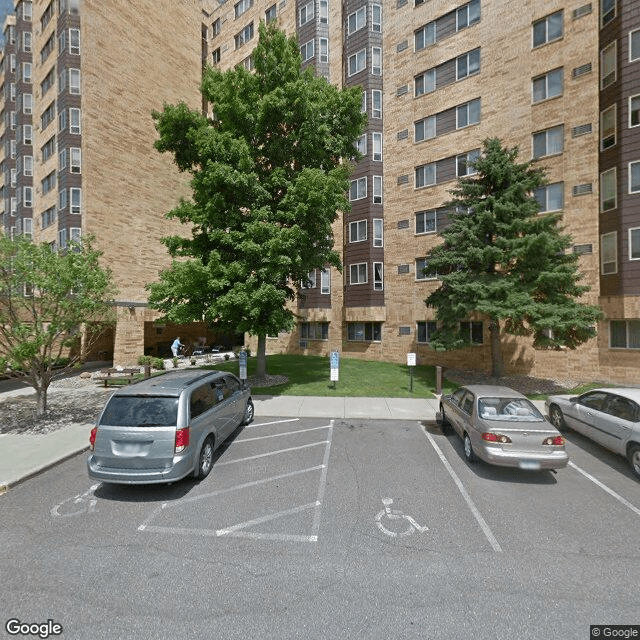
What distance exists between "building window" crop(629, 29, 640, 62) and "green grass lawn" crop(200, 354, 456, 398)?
16.5 metres

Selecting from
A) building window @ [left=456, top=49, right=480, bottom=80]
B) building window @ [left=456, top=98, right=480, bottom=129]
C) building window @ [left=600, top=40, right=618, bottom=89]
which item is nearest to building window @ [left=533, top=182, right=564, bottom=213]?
building window @ [left=600, top=40, right=618, bottom=89]

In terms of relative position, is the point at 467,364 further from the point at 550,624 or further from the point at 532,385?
the point at 550,624

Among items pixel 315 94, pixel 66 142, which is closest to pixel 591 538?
pixel 315 94

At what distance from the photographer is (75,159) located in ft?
75.3

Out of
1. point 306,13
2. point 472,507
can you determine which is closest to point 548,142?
point 472,507

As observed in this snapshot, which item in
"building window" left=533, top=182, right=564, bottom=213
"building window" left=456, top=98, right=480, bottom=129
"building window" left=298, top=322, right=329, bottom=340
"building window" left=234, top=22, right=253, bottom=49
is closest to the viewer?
"building window" left=533, top=182, right=564, bottom=213

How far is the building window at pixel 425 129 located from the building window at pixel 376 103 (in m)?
2.86

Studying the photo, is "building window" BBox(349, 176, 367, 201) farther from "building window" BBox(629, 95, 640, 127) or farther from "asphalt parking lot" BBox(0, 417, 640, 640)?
"asphalt parking lot" BBox(0, 417, 640, 640)

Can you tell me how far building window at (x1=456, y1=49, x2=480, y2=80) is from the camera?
1983 centimetres

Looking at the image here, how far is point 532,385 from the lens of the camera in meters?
15.7

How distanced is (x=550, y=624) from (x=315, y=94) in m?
16.1

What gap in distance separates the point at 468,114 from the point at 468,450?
20.3 m

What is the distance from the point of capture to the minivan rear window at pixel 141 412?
5.96 meters

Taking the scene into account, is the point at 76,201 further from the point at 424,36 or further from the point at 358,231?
the point at 424,36
